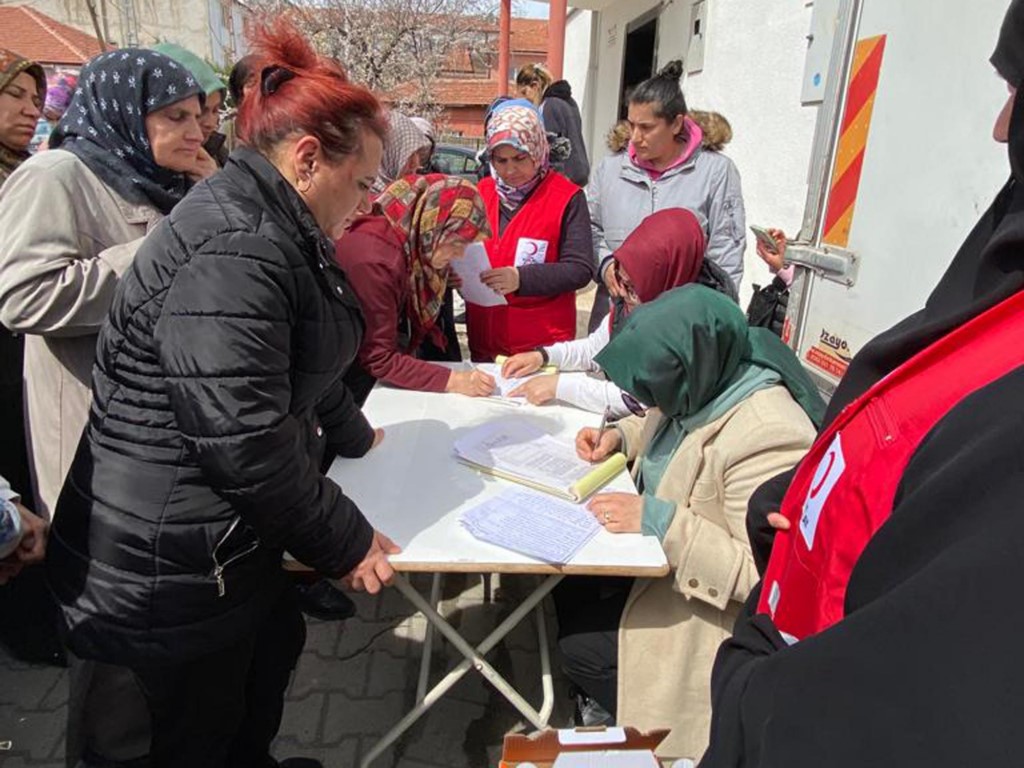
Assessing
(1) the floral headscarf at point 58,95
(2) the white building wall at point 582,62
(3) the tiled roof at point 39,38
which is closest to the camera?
(1) the floral headscarf at point 58,95

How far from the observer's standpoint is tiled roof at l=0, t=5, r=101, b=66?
27.4 metres

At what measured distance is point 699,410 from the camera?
165cm

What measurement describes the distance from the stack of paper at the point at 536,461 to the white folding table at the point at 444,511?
35 millimetres

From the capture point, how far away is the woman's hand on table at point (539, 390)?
2305mm

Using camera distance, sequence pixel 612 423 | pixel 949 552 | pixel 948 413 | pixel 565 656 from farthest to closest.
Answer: pixel 612 423 < pixel 565 656 < pixel 948 413 < pixel 949 552

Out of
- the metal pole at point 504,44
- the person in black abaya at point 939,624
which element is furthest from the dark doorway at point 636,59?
the person in black abaya at point 939,624

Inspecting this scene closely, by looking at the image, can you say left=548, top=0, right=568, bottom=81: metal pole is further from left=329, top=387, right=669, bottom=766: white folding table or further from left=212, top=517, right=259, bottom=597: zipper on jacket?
left=212, top=517, right=259, bottom=597: zipper on jacket

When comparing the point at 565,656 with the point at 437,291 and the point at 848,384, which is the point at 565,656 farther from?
the point at 437,291

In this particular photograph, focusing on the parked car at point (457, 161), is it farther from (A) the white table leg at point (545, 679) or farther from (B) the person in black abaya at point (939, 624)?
(B) the person in black abaya at point (939, 624)

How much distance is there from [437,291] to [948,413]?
6.66ft

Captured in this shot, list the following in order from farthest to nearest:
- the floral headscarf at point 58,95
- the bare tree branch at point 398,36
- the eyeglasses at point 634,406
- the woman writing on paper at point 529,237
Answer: the bare tree branch at point 398,36
the floral headscarf at point 58,95
the woman writing on paper at point 529,237
the eyeglasses at point 634,406

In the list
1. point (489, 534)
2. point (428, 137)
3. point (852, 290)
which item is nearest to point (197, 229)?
point (489, 534)

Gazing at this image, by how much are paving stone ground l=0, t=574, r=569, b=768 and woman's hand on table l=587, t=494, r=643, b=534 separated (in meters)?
0.81

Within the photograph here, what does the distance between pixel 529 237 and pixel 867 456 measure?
2.17m
